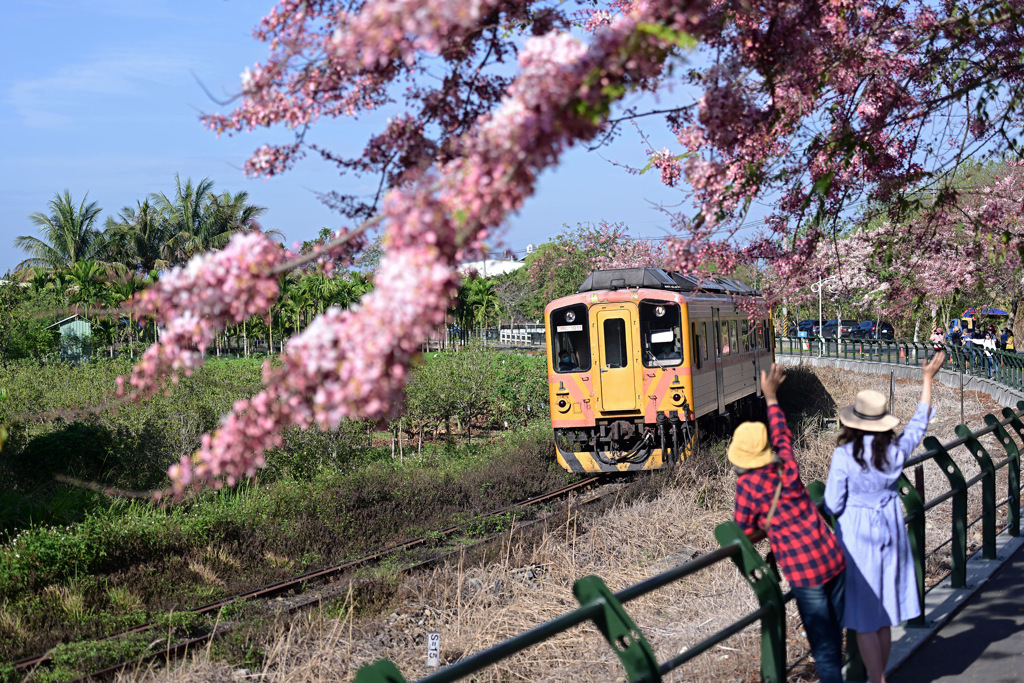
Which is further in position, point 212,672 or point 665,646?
point 212,672

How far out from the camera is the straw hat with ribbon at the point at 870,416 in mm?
4449

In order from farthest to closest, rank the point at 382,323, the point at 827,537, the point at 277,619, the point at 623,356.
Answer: the point at 623,356 < the point at 277,619 < the point at 827,537 < the point at 382,323

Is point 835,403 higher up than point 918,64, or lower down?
lower down

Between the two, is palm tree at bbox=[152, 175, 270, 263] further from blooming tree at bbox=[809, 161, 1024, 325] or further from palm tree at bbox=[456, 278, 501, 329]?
blooming tree at bbox=[809, 161, 1024, 325]

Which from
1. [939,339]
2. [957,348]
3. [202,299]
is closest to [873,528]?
[202,299]

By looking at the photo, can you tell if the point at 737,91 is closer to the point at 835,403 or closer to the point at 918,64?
the point at 918,64

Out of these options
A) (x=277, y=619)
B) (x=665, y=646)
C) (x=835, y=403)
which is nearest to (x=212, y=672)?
(x=277, y=619)

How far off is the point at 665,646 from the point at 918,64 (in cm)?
462

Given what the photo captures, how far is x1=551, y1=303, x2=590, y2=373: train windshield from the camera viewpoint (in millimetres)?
15617

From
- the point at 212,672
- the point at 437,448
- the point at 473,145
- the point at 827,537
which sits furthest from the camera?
the point at 437,448

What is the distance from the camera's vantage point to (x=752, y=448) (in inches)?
162

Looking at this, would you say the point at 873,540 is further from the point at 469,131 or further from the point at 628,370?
the point at 628,370

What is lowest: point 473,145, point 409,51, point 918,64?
point 473,145

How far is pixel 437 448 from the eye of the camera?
2162 cm
